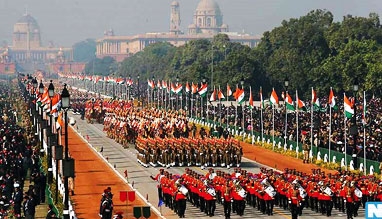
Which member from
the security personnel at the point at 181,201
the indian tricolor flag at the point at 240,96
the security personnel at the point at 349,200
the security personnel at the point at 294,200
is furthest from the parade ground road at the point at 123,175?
the indian tricolor flag at the point at 240,96

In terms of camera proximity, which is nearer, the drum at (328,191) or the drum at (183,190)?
the drum at (328,191)

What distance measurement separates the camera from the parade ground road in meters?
41.6

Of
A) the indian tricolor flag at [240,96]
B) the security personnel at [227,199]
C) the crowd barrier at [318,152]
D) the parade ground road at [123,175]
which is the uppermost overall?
the indian tricolor flag at [240,96]

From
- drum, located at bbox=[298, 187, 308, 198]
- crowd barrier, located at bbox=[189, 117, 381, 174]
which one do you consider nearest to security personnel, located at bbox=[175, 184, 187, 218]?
drum, located at bbox=[298, 187, 308, 198]

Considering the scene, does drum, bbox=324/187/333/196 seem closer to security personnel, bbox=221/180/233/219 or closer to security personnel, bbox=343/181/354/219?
security personnel, bbox=343/181/354/219

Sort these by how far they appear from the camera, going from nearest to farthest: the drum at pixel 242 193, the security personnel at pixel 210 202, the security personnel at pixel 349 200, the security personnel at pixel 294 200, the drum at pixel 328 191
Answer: the security personnel at pixel 294 200, the security personnel at pixel 349 200, the drum at pixel 242 193, the drum at pixel 328 191, the security personnel at pixel 210 202

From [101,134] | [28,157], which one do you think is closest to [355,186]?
[28,157]

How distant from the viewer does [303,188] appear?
39.3m

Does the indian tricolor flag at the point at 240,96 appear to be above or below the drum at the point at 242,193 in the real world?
above

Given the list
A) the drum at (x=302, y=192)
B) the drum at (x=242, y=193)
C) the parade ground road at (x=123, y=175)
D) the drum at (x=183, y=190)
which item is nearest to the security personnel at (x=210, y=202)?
the parade ground road at (x=123, y=175)

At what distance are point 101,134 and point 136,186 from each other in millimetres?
41794

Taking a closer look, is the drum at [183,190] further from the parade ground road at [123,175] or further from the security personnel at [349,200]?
the security personnel at [349,200]

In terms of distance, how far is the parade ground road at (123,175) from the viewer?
136 ft

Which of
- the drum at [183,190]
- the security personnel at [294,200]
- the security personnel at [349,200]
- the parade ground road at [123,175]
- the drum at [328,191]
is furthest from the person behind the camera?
the parade ground road at [123,175]
